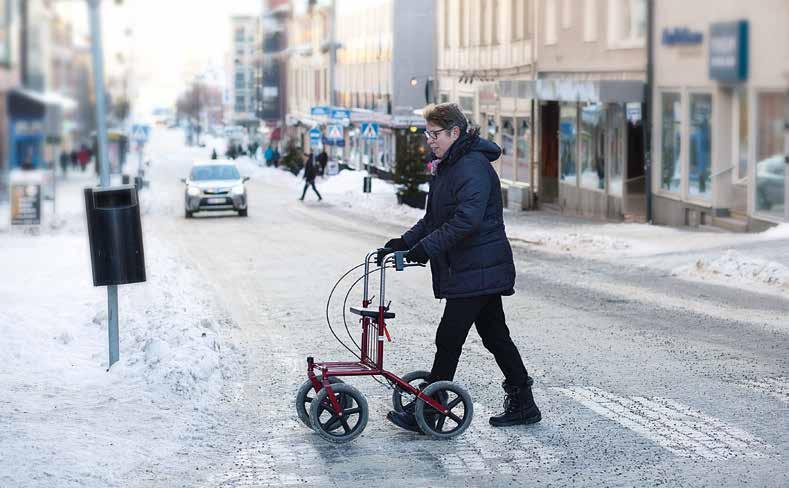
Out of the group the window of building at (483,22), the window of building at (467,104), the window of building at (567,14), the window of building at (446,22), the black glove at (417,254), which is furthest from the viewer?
the window of building at (446,22)

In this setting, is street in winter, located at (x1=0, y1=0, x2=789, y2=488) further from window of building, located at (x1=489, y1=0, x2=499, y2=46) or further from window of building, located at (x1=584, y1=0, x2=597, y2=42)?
window of building, located at (x1=489, y1=0, x2=499, y2=46)

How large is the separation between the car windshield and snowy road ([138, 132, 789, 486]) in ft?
66.1

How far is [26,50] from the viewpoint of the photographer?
225 inches

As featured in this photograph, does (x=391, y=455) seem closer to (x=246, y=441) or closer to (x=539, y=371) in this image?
(x=246, y=441)

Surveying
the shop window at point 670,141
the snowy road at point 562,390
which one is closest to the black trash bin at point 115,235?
the snowy road at point 562,390

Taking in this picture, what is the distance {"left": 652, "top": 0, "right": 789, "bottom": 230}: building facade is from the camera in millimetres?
23172

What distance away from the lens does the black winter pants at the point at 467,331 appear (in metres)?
7.80

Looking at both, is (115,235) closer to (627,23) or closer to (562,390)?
(562,390)

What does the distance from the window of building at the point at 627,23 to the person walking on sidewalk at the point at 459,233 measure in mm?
22733

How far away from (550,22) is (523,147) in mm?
4590

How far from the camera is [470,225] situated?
759 cm

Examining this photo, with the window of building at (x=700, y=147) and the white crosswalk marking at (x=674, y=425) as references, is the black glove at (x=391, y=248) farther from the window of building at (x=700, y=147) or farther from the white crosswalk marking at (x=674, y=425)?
the window of building at (x=700, y=147)

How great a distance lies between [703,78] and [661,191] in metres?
3.39

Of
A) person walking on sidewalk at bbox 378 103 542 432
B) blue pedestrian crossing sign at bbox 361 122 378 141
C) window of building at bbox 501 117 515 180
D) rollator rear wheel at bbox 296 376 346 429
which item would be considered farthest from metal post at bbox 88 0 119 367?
blue pedestrian crossing sign at bbox 361 122 378 141
